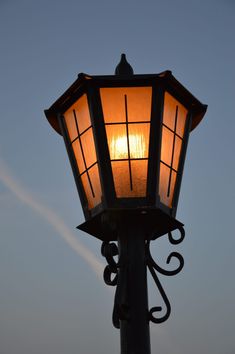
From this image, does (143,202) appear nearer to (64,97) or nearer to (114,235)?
(114,235)

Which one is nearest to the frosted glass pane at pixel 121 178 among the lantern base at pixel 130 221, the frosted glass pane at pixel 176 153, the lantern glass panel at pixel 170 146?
the lantern base at pixel 130 221

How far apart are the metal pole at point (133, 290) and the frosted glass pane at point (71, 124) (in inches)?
27.2

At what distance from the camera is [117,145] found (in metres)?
3.29

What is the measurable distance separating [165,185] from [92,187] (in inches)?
18.1

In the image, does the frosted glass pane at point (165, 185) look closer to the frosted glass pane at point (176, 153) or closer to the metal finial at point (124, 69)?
the frosted glass pane at point (176, 153)

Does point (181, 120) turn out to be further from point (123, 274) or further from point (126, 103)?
point (123, 274)

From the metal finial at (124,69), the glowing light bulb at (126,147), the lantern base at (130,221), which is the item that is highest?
the metal finial at (124,69)

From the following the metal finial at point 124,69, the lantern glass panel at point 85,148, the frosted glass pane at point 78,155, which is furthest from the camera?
the metal finial at point 124,69

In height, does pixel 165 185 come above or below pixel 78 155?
below

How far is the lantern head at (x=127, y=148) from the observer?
3221mm

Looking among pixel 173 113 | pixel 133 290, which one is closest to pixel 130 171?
pixel 173 113

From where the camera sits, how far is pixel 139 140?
10.8ft

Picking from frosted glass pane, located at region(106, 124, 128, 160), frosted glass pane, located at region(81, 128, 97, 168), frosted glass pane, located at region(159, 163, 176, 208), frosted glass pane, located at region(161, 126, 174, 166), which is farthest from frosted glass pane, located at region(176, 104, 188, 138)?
frosted glass pane, located at region(81, 128, 97, 168)

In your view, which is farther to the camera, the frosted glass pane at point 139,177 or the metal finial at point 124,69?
the metal finial at point 124,69
